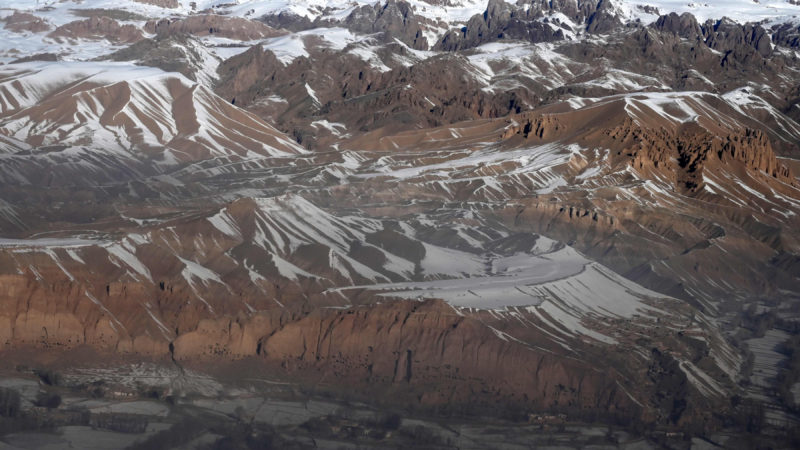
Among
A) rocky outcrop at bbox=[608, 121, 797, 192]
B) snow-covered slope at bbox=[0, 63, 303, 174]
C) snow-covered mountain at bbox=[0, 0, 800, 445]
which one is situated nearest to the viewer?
snow-covered mountain at bbox=[0, 0, 800, 445]

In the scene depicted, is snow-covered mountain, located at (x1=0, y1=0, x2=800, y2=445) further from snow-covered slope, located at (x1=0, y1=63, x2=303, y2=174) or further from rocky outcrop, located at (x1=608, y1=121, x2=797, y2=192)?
snow-covered slope, located at (x1=0, y1=63, x2=303, y2=174)

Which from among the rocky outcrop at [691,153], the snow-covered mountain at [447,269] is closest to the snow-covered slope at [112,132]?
the snow-covered mountain at [447,269]

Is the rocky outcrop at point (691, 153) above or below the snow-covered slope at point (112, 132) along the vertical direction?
above

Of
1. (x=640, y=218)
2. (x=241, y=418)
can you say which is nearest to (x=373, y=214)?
(x=640, y=218)

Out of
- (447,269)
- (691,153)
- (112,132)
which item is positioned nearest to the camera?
(447,269)

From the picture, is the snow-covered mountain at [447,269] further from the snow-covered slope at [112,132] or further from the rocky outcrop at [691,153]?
the snow-covered slope at [112,132]

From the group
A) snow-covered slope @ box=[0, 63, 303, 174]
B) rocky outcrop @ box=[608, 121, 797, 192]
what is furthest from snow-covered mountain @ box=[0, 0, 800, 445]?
snow-covered slope @ box=[0, 63, 303, 174]

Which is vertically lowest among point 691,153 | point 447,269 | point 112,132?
point 112,132

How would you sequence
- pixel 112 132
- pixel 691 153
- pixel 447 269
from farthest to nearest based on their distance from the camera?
pixel 112 132 → pixel 691 153 → pixel 447 269

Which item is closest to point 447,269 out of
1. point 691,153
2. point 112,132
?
point 691,153

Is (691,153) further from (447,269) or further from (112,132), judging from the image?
(112,132)

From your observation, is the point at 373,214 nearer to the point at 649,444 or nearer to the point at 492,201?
the point at 492,201
